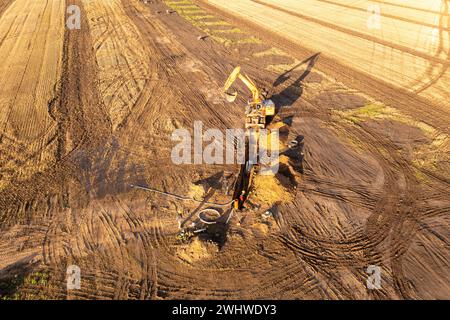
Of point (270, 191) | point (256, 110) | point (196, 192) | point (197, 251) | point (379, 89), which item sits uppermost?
point (256, 110)

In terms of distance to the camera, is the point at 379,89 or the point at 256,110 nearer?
the point at 256,110

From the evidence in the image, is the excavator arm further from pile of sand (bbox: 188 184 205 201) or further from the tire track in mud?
the tire track in mud

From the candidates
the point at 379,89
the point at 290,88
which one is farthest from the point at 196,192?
the point at 379,89

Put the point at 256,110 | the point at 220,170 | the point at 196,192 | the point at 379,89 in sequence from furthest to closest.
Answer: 1. the point at 379,89
2. the point at 256,110
3. the point at 220,170
4. the point at 196,192

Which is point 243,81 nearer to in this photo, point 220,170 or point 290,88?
point 220,170

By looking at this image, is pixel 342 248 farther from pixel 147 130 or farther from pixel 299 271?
pixel 147 130

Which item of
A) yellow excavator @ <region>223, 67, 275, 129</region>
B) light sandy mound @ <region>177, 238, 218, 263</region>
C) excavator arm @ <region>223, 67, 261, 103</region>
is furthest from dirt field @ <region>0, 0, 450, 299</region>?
excavator arm @ <region>223, 67, 261, 103</region>

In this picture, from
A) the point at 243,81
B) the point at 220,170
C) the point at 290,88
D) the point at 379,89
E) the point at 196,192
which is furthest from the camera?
the point at 290,88

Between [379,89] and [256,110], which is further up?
[256,110]
